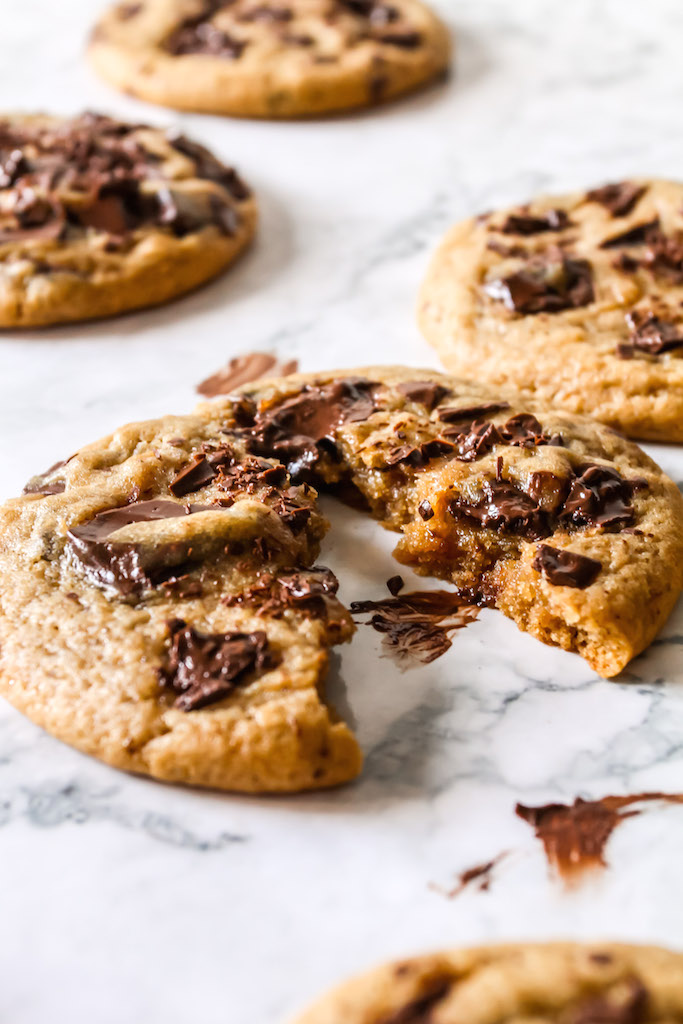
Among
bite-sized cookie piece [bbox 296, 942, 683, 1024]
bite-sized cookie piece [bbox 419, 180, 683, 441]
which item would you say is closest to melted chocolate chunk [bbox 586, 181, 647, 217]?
bite-sized cookie piece [bbox 419, 180, 683, 441]

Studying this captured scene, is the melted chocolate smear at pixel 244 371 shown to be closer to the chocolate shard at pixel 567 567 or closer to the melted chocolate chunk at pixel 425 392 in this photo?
the melted chocolate chunk at pixel 425 392

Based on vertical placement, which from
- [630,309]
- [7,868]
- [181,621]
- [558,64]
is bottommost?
[7,868]

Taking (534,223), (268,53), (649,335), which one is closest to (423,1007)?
(649,335)

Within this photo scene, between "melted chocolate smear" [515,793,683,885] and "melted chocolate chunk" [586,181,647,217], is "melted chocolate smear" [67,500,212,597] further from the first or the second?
"melted chocolate chunk" [586,181,647,217]

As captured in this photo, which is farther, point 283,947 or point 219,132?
point 219,132

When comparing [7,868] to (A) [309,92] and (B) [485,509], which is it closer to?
(B) [485,509]

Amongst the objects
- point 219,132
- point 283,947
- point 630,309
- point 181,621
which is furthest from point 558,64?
point 283,947
